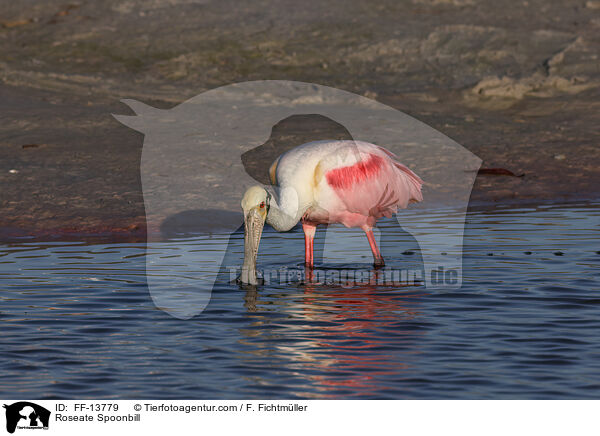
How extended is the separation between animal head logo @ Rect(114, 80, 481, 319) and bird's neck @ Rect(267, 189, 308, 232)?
0.03 metres

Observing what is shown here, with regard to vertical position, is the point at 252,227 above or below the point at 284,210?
below

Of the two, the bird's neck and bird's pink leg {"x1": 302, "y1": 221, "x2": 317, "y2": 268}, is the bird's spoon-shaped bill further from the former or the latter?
bird's pink leg {"x1": 302, "y1": 221, "x2": 317, "y2": 268}

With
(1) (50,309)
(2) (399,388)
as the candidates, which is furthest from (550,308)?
(1) (50,309)

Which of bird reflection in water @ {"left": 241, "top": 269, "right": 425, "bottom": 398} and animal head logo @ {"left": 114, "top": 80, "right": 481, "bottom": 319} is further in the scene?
animal head logo @ {"left": 114, "top": 80, "right": 481, "bottom": 319}

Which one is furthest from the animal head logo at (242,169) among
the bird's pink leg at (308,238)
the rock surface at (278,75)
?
the bird's pink leg at (308,238)

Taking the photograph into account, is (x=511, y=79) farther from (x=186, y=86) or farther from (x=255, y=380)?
(x=255, y=380)

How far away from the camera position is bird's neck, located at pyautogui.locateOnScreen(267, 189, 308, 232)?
877 centimetres

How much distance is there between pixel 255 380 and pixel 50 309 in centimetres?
242

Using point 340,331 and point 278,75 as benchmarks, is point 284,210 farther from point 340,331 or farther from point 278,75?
point 278,75

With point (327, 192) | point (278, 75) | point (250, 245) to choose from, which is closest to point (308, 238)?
point (327, 192)
